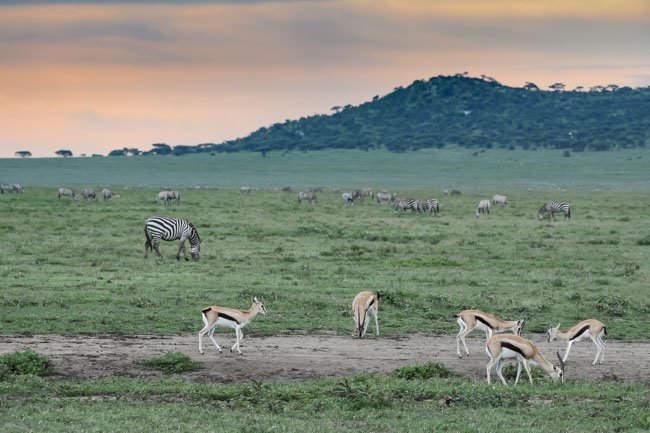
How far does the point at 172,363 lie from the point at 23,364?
2.08 metres

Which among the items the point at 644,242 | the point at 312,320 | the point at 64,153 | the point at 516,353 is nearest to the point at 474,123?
the point at 64,153

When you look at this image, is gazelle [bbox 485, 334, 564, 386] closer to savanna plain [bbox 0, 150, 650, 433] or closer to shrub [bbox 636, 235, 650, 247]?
savanna plain [bbox 0, 150, 650, 433]

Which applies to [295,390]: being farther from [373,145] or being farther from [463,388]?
[373,145]

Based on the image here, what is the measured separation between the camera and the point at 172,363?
14625mm

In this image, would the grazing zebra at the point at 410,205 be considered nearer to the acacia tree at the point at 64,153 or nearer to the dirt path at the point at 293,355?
the dirt path at the point at 293,355

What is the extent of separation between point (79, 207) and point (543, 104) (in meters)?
149

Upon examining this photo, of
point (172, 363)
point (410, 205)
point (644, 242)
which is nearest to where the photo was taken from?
point (172, 363)

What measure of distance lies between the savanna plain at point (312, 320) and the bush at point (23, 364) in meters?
0.03

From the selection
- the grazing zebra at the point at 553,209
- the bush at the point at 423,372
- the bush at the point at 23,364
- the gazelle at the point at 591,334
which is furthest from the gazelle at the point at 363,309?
the grazing zebra at the point at 553,209

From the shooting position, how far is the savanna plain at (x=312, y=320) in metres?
12.1

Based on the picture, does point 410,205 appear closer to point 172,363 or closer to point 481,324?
point 481,324

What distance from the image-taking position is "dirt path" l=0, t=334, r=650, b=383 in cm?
1457

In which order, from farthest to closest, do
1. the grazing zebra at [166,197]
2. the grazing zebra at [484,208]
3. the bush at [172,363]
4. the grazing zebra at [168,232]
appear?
the grazing zebra at [166,197], the grazing zebra at [484,208], the grazing zebra at [168,232], the bush at [172,363]

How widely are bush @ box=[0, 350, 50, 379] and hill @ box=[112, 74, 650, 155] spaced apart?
125m
